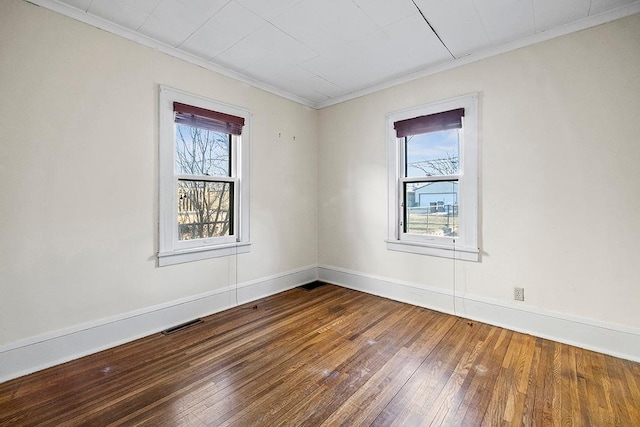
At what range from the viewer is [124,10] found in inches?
88.0

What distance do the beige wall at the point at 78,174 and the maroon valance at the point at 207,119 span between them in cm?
20

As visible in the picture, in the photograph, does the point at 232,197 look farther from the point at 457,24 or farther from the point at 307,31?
the point at 457,24

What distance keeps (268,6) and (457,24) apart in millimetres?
1581

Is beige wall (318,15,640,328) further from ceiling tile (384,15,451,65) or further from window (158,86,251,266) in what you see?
window (158,86,251,266)

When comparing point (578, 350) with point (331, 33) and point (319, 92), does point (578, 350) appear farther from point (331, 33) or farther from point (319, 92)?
point (319, 92)

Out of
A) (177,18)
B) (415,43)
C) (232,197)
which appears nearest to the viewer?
(177,18)

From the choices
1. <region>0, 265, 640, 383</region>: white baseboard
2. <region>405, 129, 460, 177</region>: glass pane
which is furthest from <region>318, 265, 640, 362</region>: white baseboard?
<region>405, 129, 460, 177</region>: glass pane

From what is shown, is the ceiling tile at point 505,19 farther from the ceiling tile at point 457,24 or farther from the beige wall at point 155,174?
the beige wall at point 155,174

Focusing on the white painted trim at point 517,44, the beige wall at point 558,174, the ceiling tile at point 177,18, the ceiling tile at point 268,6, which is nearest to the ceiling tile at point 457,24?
the white painted trim at point 517,44

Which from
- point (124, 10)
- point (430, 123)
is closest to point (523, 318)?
point (430, 123)

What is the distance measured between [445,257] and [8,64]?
4.05 m

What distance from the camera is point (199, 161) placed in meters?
3.10

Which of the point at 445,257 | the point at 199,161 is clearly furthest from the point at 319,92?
the point at 445,257

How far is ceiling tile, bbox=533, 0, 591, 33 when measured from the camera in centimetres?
216
